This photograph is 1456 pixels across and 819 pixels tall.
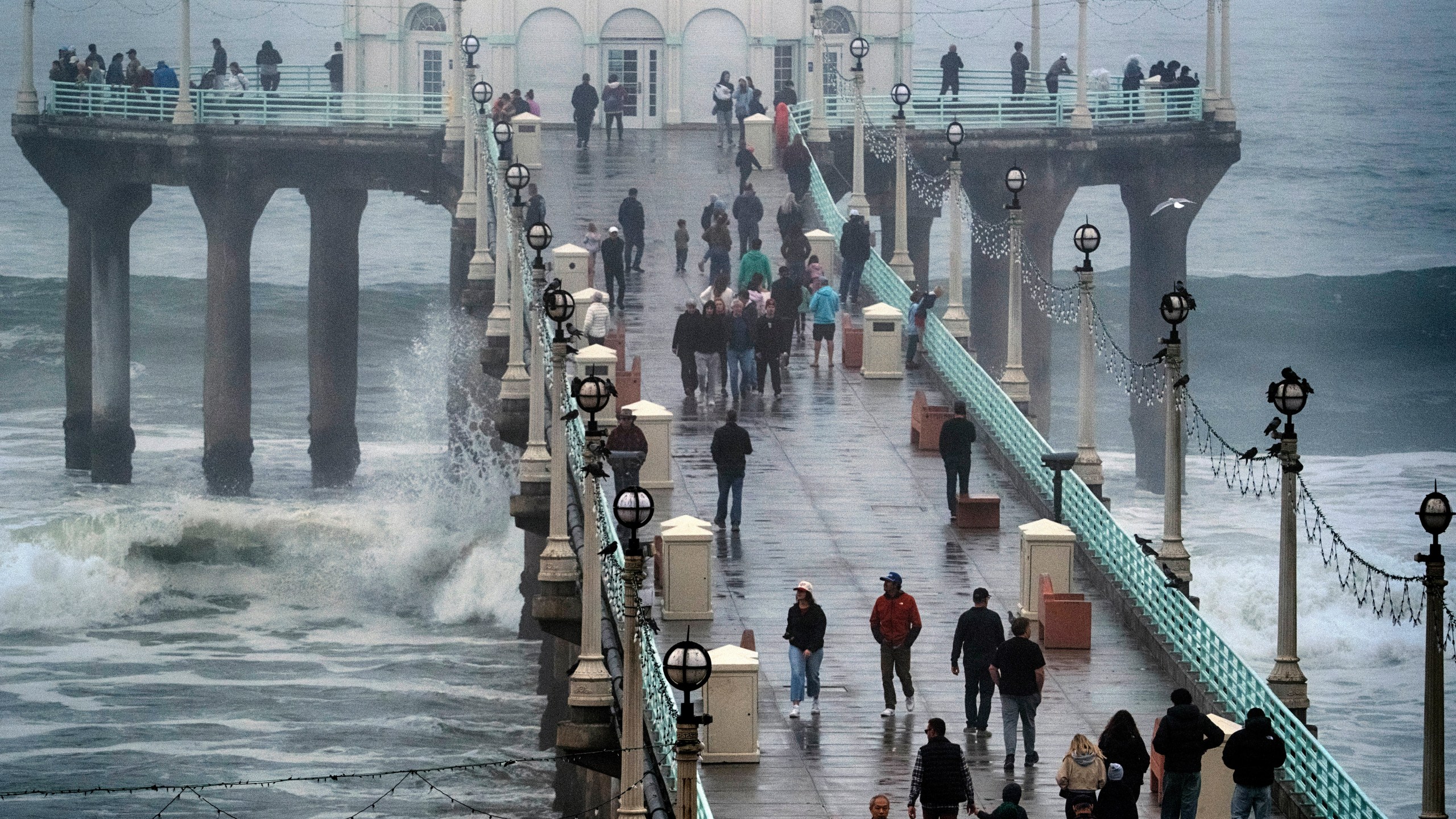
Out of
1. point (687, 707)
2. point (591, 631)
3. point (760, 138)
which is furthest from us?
point (760, 138)

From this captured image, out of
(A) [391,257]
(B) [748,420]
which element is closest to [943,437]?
(B) [748,420]

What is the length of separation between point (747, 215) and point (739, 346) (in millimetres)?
7831

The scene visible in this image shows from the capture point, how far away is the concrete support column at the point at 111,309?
57.2 metres

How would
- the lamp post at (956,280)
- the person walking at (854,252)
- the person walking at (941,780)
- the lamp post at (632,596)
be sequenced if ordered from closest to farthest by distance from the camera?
the lamp post at (632,596)
the person walking at (941,780)
the lamp post at (956,280)
the person walking at (854,252)

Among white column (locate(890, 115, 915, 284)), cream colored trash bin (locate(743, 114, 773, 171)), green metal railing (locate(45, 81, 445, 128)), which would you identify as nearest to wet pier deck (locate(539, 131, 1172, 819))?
white column (locate(890, 115, 915, 284))

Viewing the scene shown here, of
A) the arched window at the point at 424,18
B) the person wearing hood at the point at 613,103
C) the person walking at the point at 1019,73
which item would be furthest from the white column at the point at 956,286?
the arched window at the point at 424,18

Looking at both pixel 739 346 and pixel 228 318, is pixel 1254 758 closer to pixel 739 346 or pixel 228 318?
pixel 739 346

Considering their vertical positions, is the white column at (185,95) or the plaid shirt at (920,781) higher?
the white column at (185,95)

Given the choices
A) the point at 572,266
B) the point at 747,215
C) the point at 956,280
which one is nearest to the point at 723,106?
the point at 747,215

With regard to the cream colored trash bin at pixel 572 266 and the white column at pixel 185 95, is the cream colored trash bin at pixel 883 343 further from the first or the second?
the white column at pixel 185 95

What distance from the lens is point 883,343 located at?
33469 mm

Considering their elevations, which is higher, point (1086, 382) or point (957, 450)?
point (1086, 382)

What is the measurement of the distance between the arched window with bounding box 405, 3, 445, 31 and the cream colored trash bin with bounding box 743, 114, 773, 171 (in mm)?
14826

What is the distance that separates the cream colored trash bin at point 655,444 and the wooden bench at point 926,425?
3545mm
